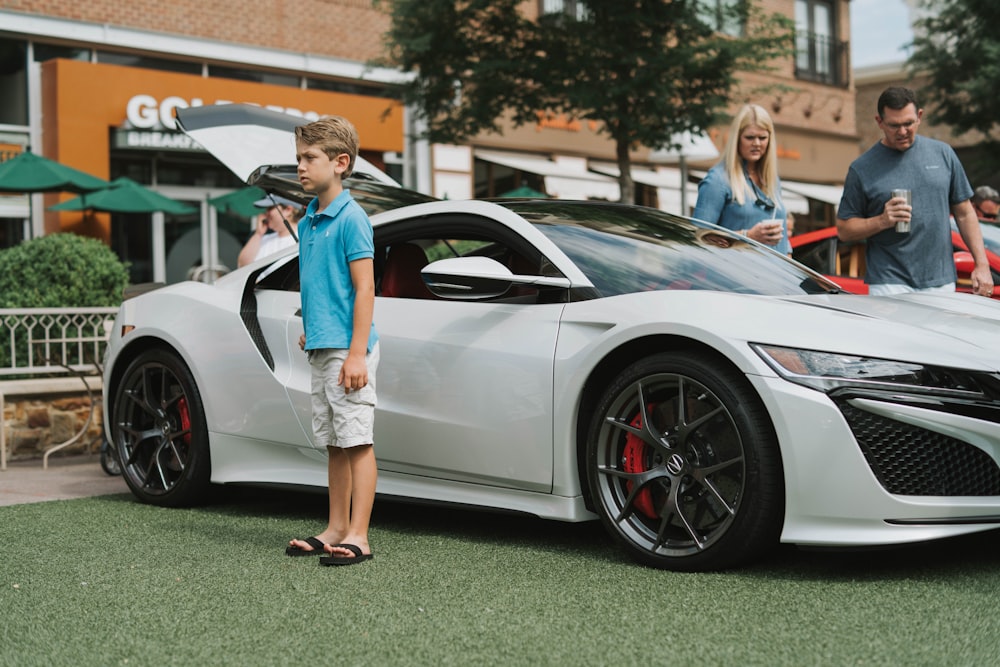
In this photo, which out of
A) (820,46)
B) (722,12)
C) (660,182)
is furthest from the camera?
(820,46)

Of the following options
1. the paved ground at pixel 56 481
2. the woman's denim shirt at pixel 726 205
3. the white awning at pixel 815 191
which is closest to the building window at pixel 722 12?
the woman's denim shirt at pixel 726 205

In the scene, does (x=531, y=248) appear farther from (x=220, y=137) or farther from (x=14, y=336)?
(x=14, y=336)

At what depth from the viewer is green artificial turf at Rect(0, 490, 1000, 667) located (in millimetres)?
3115

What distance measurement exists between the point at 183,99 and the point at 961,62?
14.3 meters

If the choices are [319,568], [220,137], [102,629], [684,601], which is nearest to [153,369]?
[220,137]

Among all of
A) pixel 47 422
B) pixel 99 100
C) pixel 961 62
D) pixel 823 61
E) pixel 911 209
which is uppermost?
pixel 823 61

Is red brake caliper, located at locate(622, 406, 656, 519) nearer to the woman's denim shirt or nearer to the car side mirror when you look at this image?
the car side mirror

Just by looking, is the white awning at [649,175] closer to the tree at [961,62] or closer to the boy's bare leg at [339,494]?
the tree at [961,62]

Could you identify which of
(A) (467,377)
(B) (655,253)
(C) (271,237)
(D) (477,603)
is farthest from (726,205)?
(C) (271,237)

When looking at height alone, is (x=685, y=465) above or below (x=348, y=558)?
above

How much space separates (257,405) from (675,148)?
36.2 ft

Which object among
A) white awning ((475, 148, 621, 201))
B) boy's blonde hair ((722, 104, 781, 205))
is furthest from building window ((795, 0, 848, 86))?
boy's blonde hair ((722, 104, 781, 205))

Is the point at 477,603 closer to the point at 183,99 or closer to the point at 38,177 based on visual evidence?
the point at 38,177

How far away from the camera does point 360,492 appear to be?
14.5 ft
